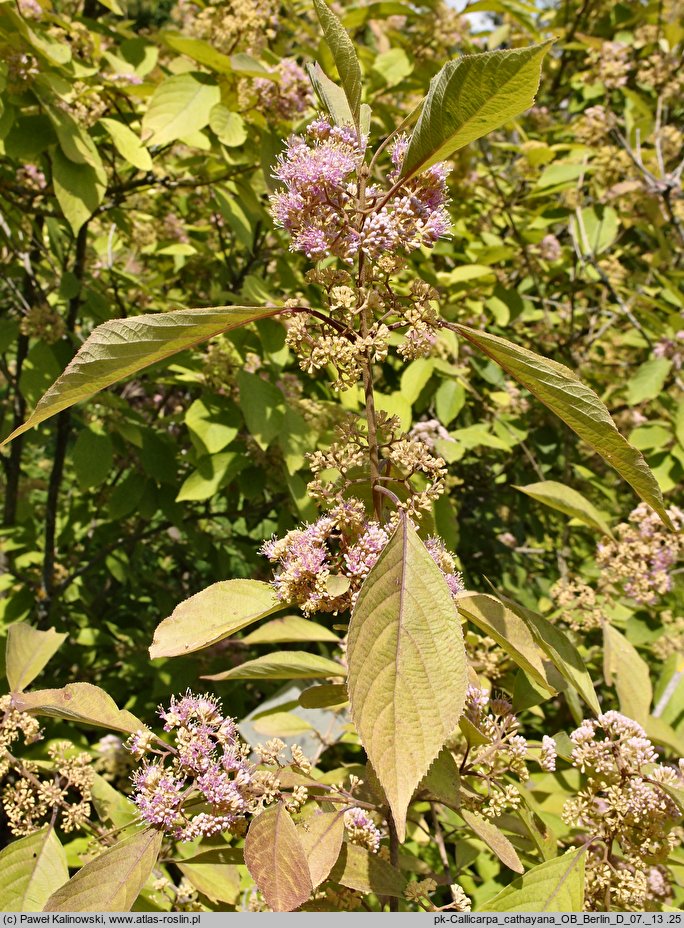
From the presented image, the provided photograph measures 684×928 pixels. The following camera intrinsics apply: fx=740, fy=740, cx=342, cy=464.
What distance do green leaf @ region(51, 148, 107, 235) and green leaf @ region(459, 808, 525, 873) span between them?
69.1 inches

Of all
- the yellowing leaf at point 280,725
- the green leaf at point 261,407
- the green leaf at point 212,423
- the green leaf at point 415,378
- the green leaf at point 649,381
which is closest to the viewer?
the yellowing leaf at point 280,725

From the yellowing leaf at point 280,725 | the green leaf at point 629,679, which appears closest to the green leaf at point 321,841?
the yellowing leaf at point 280,725

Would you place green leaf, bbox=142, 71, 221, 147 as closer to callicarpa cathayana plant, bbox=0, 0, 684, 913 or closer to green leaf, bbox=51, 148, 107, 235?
callicarpa cathayana plant, bbox=0, 0, 684, 913

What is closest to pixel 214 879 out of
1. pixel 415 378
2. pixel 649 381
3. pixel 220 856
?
pixel 220 856

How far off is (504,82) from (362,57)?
97.6 inches

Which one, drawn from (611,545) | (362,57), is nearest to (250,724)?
(611,545)

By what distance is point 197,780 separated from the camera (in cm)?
105

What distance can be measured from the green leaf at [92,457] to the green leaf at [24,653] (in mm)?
779

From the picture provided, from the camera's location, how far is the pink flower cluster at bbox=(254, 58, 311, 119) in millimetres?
2322

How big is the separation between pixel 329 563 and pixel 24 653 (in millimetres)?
851

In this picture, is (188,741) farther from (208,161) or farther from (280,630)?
(208,161)

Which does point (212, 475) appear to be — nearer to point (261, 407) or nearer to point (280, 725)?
point (261, 407)

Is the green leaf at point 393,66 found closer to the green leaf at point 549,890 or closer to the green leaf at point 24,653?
Answer: the green leaf at point 24,653

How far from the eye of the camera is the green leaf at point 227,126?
2.27 m
